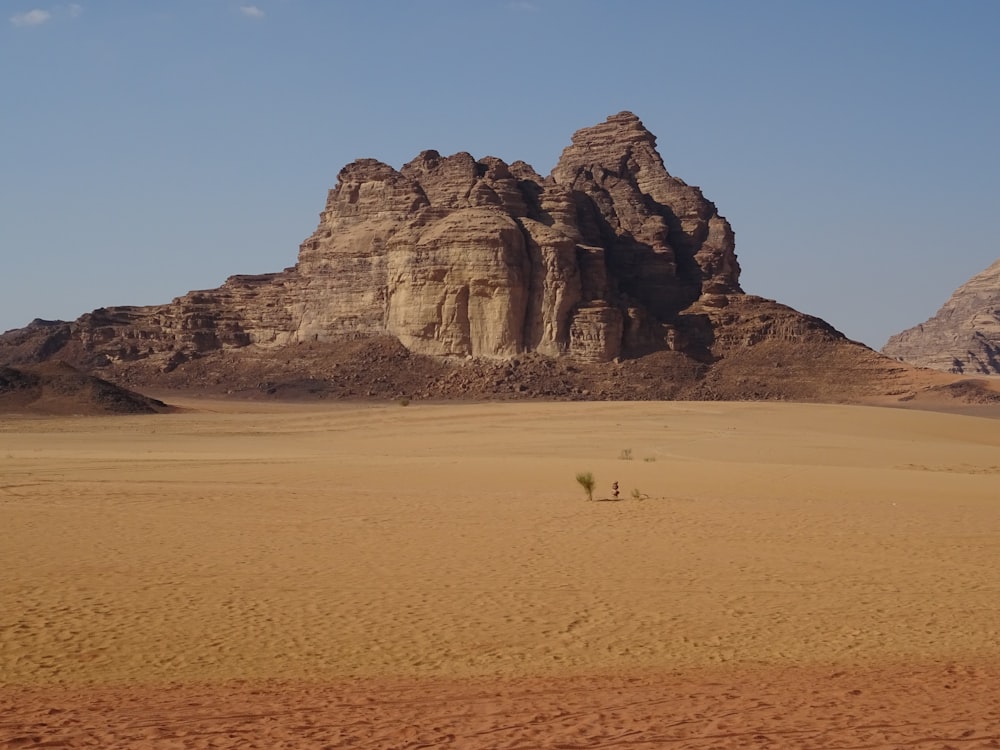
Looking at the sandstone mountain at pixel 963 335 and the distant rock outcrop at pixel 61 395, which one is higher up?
the sandstone mountain at pixel 963 335

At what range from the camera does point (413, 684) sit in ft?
26.9

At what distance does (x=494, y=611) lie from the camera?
10484 millimetres

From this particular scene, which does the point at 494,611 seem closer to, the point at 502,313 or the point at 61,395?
the point at 61,395

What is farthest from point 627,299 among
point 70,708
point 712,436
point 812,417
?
point 70,708

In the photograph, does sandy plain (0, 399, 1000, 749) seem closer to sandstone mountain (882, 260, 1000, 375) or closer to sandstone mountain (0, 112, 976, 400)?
sandstone mountain (0, 112, 976, 400)

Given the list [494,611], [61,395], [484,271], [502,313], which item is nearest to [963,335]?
[502,313]

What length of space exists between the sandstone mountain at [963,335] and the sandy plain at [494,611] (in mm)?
137429

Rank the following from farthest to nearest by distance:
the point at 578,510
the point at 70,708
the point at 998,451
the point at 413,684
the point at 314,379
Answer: the point at 314,379 < the point at 998,451 < the point at 578,510 < the point at 413,684 < the point at 70,708

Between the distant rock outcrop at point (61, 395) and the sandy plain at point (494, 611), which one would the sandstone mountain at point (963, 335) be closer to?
the distant rock outcrop at point (61, 395)

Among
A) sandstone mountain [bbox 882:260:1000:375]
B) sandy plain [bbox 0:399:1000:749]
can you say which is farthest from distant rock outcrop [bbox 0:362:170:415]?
sandstone mountain [bbox 882:260:1000:375]

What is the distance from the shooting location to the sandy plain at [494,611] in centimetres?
721

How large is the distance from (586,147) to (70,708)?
101 metres

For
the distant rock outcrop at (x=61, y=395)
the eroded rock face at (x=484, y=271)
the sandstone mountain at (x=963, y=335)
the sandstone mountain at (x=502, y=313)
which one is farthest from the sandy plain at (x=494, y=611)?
the sandstone mountain at (x=963, y=335)

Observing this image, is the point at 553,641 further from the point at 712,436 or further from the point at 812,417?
the point at 812,417
